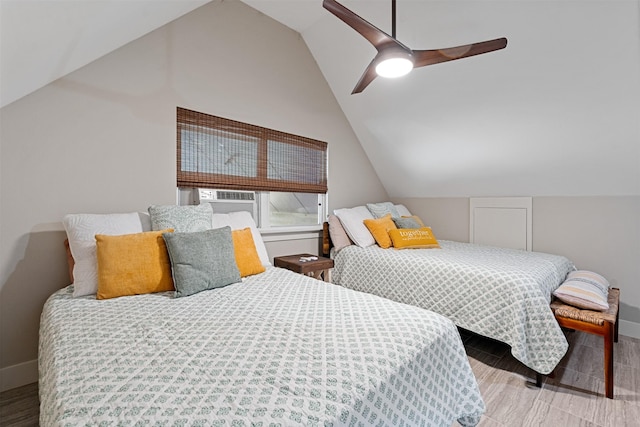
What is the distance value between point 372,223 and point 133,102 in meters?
2.39

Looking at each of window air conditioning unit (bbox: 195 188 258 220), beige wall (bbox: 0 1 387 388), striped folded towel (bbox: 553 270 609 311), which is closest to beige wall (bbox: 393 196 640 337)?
striped folded towel (bbox: 553 270 609 311)

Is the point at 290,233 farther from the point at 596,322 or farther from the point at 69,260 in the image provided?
the point at 596,322

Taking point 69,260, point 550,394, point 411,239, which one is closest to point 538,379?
point 550,394

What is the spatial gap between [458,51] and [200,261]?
6.19ft

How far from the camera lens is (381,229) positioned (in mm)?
3201

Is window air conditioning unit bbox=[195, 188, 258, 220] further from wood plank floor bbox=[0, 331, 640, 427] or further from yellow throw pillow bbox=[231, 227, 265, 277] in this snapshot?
wood plank floor bbox=[0, 331, 640, 427]

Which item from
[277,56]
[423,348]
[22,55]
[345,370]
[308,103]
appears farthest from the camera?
[308,103]

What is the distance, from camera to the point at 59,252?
1.92 m

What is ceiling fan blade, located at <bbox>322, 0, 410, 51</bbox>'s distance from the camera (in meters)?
1.50

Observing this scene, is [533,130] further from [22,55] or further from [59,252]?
[59,252]

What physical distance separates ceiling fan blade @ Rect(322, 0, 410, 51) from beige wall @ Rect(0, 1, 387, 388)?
1.44m

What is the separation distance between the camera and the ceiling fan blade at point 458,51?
5.37 ft

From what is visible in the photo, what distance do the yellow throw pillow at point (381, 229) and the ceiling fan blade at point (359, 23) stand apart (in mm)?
1885

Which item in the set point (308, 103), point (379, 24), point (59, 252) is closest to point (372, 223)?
point (308, 103)
